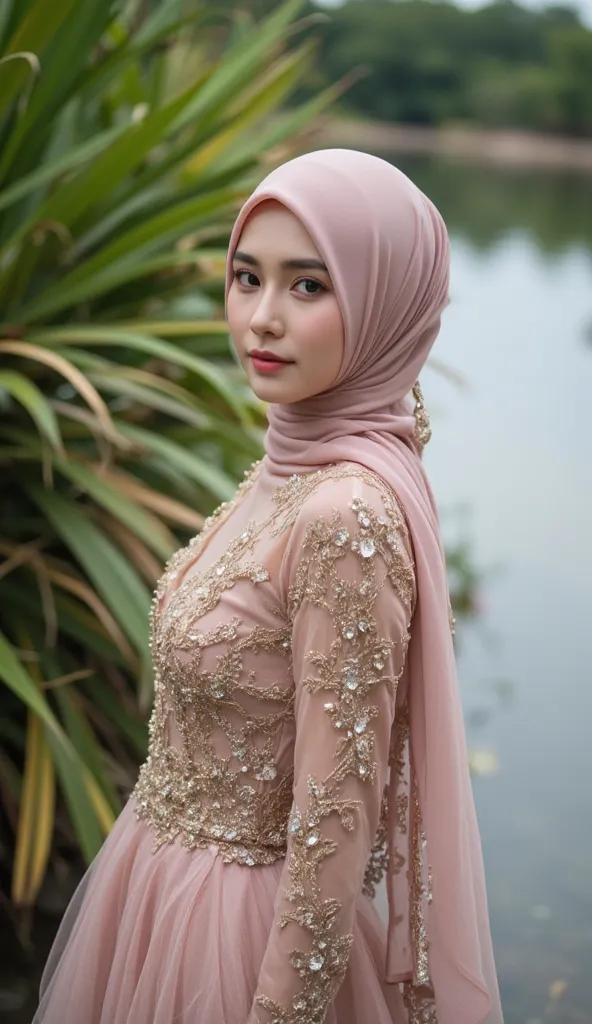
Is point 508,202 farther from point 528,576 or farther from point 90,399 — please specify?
point 90,399

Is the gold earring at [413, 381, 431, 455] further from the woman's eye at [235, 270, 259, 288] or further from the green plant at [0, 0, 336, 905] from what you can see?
the green plant at [0, 0, 336, 905]

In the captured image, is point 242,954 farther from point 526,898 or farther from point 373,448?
point 526,898

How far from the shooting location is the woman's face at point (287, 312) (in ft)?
3.61

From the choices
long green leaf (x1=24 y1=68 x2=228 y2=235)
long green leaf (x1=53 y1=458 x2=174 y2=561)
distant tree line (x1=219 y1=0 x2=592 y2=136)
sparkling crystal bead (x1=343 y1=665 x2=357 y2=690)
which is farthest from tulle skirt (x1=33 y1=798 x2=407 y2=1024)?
distant tree line (x1=219 y1=0 x2=592 y2=136)

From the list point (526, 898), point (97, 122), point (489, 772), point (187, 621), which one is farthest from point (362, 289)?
point (489, 772)

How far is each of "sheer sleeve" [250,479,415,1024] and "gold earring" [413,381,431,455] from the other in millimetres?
192

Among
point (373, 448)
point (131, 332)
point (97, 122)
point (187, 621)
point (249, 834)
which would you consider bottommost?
point (249, 834)

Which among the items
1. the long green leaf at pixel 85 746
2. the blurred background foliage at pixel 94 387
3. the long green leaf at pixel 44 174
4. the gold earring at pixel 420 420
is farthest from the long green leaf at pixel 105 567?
the gold earring at pixel 420 420

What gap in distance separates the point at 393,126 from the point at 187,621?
19.8 meters

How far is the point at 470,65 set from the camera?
20.6 m

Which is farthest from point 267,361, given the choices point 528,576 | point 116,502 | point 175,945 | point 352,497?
point 528,576

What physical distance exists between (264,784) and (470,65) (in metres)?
21.1

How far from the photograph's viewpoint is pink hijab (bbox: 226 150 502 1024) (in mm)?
1090

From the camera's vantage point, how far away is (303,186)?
1.09 metres
